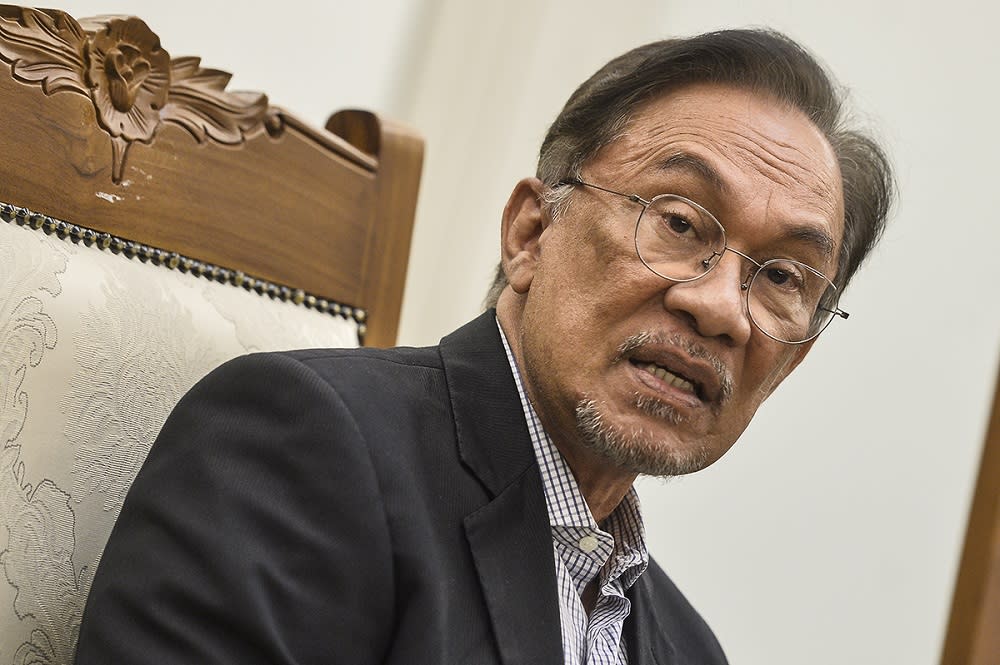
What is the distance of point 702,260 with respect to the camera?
52.6 inches

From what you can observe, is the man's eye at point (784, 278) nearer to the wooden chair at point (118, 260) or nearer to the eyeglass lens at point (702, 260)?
the eyeglass lens at point (702, 260)

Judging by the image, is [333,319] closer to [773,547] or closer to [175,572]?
[175,572]

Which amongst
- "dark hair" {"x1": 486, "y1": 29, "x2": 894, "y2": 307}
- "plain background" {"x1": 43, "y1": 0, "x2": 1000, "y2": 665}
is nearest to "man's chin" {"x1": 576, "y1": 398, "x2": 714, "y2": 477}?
"dark hair" {"x1": 486, "y1": 29, "x2": 894, "y2": 307}

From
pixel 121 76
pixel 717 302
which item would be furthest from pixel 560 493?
pixel 121 76

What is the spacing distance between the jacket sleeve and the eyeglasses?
447 mm

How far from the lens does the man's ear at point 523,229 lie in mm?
1444

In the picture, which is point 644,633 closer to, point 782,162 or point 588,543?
point 588,543

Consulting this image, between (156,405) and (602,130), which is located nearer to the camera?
(156,405)

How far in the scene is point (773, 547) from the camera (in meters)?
2.50

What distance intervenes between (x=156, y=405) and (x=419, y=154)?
60 cm

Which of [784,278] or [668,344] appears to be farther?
[784,278]

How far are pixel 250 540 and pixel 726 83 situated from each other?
83 cm

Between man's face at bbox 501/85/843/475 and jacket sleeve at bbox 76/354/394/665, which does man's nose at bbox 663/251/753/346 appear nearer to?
man's face at bbox 501/85/843/475

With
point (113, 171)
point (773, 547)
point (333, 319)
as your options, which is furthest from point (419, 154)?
point (773, 547)
